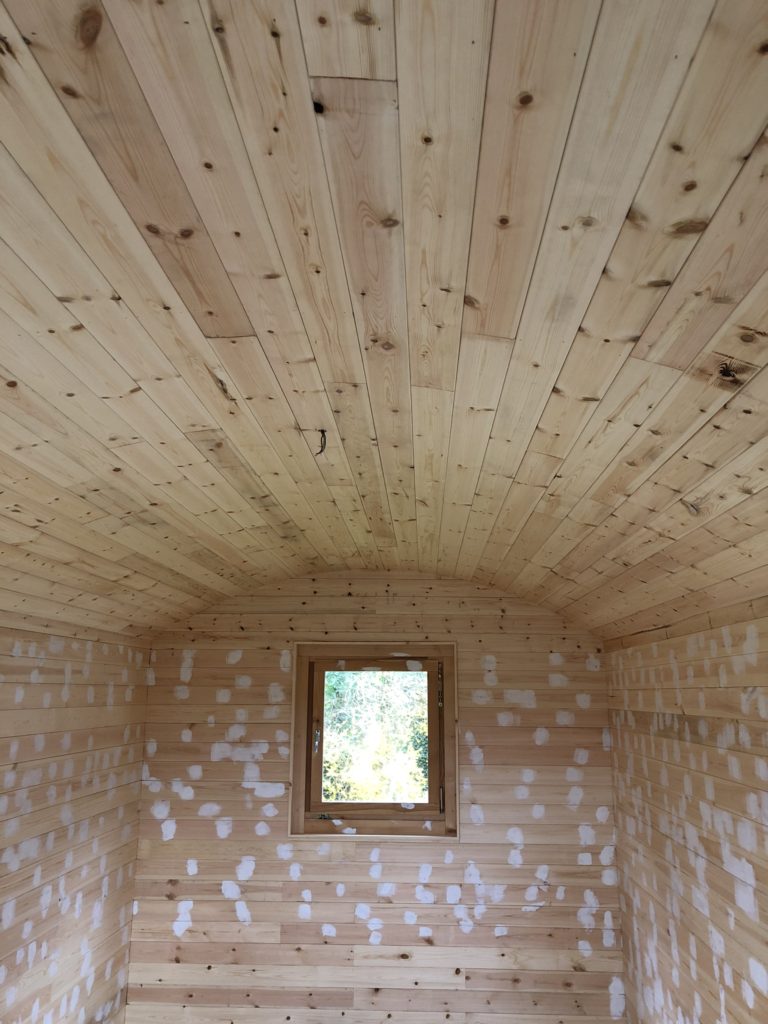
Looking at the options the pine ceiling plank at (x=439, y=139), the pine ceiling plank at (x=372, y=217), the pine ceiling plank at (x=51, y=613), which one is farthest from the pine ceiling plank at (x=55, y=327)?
the pine ceiling plank at (x=51, y=613)

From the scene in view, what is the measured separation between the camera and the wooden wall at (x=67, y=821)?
11.2 feet

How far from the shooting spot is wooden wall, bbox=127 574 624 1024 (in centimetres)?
446

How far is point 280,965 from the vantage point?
454cm

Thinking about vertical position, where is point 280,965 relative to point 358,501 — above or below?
below

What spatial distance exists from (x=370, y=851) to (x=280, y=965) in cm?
83

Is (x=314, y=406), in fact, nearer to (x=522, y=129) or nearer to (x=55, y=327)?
(x=55, y=327)

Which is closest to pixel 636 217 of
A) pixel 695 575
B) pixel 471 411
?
pixel 471 411

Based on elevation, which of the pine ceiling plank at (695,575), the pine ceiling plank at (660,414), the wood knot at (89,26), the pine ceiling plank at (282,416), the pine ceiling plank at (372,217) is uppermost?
the pine ceiling plank at (282,416)

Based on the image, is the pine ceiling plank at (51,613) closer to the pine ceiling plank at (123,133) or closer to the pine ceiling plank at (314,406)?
the pine ceiling plank at (314,406)

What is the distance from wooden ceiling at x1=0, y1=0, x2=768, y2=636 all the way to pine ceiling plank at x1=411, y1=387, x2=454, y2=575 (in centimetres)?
1

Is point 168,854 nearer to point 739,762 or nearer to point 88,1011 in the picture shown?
point 88,1011

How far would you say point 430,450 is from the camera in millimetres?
2432

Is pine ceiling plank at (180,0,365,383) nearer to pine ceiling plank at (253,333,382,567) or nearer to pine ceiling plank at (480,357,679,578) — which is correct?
pine ceiling plank at (253,333,382,567)

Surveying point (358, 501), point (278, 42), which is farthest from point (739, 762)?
point (278, 42)
